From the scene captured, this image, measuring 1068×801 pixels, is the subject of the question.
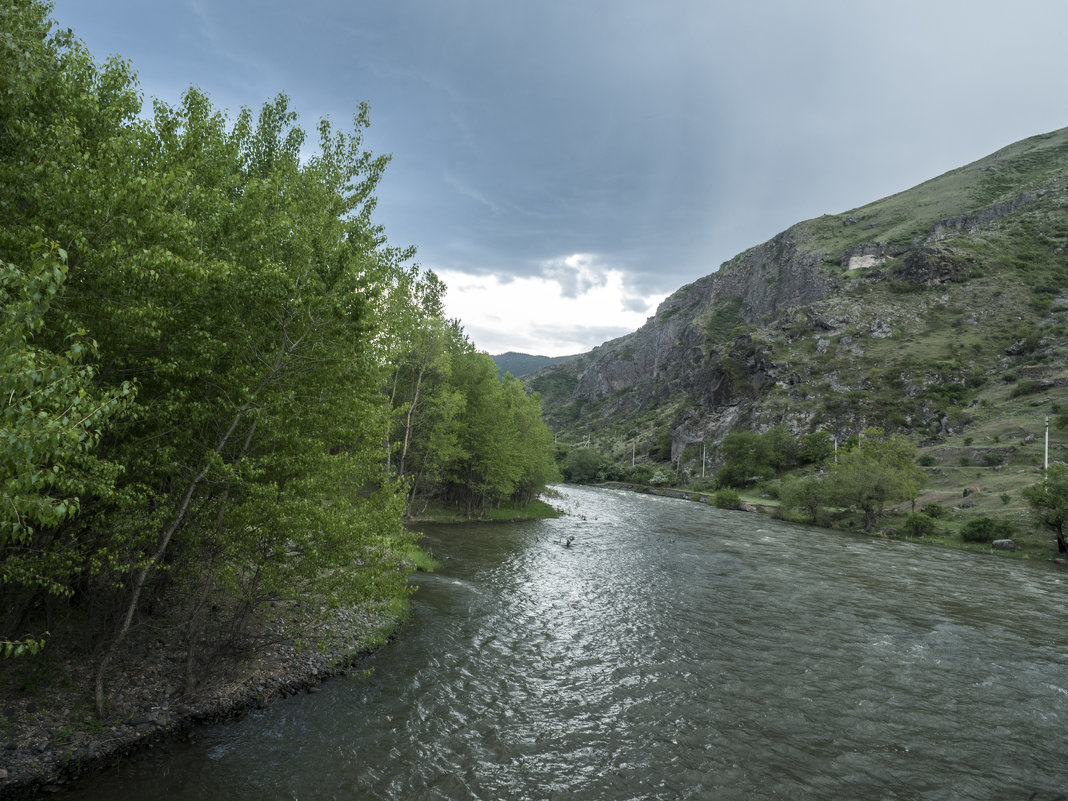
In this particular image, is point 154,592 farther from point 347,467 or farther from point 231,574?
point 347,467

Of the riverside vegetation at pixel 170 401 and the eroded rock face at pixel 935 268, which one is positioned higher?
the eroded rock face at pixel 935 268

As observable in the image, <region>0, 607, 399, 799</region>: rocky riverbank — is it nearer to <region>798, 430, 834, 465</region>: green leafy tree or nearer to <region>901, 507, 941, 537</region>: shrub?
<region>901, 507, 941, 537</region>: shrub

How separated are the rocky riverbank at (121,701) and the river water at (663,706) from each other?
2.21 feet

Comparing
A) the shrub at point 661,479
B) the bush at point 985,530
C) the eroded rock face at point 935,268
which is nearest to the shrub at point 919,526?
the bush at point 985,530

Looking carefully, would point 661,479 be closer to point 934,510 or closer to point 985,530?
point 934,510

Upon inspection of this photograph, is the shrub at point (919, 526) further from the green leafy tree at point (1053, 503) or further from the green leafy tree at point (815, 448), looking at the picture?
the green leafy tree at point (815, 448)

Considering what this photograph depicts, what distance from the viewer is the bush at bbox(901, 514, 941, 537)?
58.1 metres

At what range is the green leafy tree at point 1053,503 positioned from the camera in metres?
46.2

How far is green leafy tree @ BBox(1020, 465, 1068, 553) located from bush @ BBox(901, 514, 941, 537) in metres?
10.4

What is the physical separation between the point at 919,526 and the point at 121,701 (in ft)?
237

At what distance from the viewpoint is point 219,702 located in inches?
512

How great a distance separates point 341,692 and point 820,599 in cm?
2685

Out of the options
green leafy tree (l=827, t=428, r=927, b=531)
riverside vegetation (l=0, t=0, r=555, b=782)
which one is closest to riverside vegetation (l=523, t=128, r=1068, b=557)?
green leafy tree (l=827, t=428, r=927, b=531)

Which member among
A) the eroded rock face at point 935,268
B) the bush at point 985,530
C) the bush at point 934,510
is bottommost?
the bush at point 985,530
